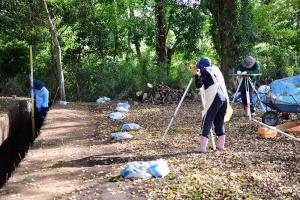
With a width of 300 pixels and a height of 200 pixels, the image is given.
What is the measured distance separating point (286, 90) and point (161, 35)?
40.2 ft

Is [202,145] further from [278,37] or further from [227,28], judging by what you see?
[278,37]

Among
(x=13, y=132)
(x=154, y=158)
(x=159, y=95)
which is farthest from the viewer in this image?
Answer: (x=159, y=95)

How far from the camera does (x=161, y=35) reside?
74.7 ft

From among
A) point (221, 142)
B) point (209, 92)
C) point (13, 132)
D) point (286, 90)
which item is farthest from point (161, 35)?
point (209, 92)

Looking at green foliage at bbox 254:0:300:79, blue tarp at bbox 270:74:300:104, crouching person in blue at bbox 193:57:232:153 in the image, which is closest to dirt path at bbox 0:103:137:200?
crouching person in blue at bbox 193:57:232:153

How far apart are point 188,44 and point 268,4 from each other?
4193 mm

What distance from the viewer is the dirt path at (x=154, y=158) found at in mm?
6090

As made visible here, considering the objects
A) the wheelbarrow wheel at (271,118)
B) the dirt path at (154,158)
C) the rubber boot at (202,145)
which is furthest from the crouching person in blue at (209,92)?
the wheelbarrow wheel at (271,118)

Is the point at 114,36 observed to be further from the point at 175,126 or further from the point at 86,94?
the point at 175,126

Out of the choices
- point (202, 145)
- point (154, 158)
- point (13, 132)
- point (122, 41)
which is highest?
point (122, 41)

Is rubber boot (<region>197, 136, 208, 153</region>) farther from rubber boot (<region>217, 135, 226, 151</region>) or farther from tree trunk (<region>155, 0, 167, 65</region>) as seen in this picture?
tree trunk (<region>155, 0, 167, 65</region>)

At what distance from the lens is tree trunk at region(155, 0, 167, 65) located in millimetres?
22152

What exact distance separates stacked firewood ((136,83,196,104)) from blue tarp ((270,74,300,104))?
19.9 feet

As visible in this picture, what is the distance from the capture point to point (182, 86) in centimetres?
1833
